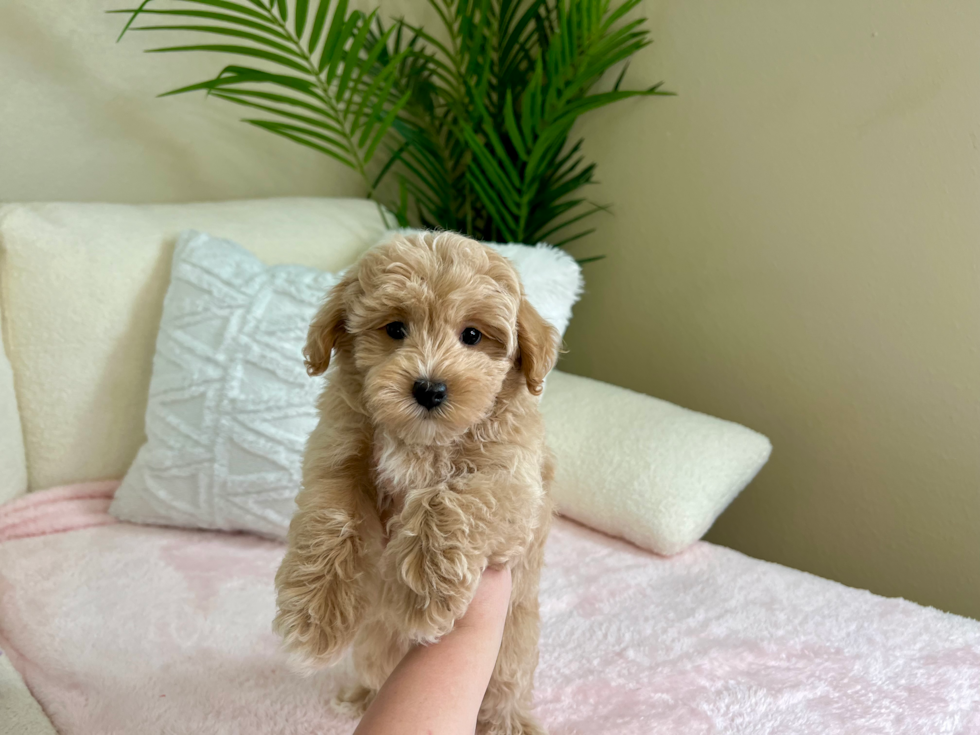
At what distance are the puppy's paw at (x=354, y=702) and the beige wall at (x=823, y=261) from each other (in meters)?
1.74

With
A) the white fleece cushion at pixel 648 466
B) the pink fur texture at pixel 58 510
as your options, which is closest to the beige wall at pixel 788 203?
the white fleece cushion at pixel 648 466

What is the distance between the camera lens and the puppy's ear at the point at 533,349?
1208mm

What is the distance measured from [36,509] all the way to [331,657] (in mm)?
1426

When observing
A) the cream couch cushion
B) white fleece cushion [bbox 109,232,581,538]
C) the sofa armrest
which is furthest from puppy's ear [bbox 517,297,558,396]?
the sofa armrest

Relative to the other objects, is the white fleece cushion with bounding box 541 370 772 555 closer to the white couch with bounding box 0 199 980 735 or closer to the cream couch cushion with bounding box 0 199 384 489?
the white couch with bounding box 0 199 980 735

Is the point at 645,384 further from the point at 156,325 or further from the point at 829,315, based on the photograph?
the point at 156,325

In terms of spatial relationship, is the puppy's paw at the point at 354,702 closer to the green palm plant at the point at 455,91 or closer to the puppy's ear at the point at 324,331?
Result: the puppy's ear at the point at 324,331

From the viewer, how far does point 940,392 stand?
6.78 feet

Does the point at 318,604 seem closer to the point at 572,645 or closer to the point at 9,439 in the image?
the point at 572,645

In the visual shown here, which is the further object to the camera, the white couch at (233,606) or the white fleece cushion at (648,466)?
the white fleece cushion at (648,466)

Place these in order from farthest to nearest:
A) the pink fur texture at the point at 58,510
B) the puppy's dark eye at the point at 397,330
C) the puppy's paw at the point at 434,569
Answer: the pink fur texture at the point at 58,510 → the puppy's dark eye at the point at 397,330 → the puppy's paw at the point at 434,569

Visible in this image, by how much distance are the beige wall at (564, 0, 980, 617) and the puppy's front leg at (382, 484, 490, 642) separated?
172cm

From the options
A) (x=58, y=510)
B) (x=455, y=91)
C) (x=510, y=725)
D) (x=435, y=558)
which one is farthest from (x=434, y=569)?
(x=455, y=91)

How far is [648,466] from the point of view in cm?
213
